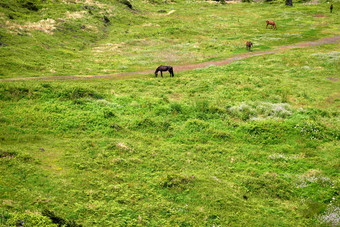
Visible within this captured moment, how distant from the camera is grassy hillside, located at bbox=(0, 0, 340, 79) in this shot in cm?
3722

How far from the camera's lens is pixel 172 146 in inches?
773

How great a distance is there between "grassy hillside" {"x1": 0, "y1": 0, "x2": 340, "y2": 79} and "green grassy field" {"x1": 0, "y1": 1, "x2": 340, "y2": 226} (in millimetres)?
777

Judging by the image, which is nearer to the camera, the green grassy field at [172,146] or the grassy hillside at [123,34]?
the green grassy field at [172,146]

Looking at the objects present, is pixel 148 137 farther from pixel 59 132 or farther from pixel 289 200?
pixel 289 200

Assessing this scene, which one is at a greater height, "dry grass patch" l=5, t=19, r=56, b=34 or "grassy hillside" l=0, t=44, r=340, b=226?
"dry grass patch" l=5, t=19, r=56, b=34

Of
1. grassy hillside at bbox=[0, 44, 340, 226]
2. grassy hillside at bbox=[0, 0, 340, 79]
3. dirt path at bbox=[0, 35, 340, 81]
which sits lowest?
grassy hillside at bbox=[0, 44, 340, 226]

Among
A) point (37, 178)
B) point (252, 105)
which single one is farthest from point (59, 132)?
point (252, 105)

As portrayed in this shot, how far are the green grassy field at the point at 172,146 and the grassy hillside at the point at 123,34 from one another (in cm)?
78

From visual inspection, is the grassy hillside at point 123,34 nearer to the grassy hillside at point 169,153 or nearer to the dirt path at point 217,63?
the dirt path at point 217,63

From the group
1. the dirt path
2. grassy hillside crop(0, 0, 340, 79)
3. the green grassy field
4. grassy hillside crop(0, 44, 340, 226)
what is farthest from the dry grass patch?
grassy hillside crop(0, 44, 340, 226)

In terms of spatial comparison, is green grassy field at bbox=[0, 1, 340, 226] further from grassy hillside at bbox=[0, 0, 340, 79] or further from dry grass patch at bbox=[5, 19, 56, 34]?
dry grass patch at bbox=[5, 19, 56, 34]

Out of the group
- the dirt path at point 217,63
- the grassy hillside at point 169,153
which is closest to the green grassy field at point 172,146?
the grassy hillside at point 169,153

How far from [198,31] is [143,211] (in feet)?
189

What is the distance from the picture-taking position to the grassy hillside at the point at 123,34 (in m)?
37.2
